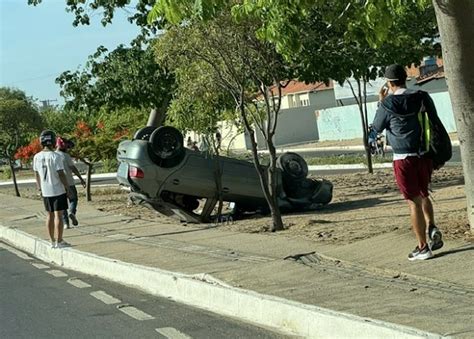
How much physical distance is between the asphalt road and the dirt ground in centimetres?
287

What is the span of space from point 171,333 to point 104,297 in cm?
213

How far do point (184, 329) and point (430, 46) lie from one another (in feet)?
36.5

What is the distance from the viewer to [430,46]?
1638cm

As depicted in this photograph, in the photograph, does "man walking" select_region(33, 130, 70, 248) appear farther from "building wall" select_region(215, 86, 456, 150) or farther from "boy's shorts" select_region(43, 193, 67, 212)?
"building wall" select_region(215, 86, 456, 150)

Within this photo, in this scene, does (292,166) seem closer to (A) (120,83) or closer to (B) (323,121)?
(A) (120,83)

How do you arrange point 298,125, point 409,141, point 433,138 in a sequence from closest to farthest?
point 409,141 → point 433,138 → point 298,125

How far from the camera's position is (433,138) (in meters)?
7.77

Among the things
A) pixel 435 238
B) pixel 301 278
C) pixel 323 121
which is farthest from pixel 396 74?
pixel 323 121

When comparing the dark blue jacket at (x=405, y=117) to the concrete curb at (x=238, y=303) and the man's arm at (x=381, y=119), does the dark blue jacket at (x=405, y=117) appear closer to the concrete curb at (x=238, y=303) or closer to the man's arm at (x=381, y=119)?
the man's arm at (x=381, y=119)

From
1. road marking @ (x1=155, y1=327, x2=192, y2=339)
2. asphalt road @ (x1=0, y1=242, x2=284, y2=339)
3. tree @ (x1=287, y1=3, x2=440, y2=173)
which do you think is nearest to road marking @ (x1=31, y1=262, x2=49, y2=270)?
asphalt road @ (x1=0, y1=242, x2=284, y2=339)

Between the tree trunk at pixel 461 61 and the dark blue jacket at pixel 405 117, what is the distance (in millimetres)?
466

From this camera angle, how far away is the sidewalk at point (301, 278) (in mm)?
6184

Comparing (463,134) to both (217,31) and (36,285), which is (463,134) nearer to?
(217,31)

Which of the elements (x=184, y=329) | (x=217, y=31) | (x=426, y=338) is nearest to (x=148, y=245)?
(x=217, y=31)
